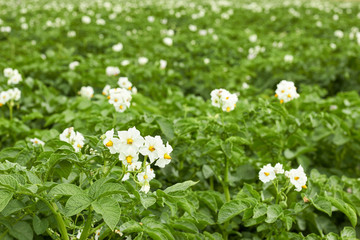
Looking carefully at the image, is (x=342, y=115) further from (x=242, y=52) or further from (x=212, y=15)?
(x=212, y=15)

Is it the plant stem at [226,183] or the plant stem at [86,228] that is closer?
the plant stem at [86,228]

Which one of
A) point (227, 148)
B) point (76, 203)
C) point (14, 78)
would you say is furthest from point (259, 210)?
point (14, 78)

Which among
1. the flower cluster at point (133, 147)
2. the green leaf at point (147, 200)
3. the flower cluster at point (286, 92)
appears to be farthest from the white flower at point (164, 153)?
the flower cluster at point (286, 92)

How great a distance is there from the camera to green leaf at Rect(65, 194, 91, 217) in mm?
1379

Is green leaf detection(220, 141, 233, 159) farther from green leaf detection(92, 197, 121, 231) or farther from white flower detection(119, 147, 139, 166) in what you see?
green leaf detection(92, 197, 121, 231)

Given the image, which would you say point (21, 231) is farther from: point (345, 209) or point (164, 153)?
point (345, 209)

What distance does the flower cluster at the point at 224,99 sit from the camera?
7.28 ft

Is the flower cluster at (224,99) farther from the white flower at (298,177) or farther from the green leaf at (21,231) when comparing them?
the green leaf at (21,231)

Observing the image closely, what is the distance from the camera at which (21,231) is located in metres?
1.63

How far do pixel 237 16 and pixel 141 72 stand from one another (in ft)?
17.6

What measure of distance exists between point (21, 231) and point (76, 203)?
398 millimetres

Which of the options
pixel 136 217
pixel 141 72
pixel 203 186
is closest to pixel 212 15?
pixel 141 72

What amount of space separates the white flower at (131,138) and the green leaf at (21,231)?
57 centimetres

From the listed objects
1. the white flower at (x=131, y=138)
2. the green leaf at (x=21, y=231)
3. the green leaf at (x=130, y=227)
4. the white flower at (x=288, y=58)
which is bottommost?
the white flower at (x=288, y=58)
